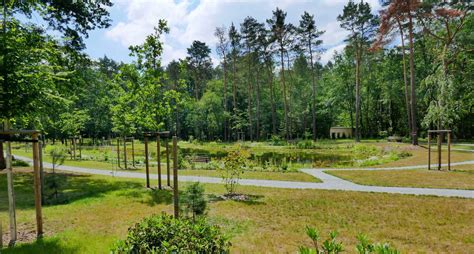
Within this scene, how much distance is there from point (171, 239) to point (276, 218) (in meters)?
3.75

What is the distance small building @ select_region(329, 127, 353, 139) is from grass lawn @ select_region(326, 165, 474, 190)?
2512cm

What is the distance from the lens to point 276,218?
21.4 ft

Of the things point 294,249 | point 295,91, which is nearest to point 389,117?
point 295,91

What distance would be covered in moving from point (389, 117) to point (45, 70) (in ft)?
131

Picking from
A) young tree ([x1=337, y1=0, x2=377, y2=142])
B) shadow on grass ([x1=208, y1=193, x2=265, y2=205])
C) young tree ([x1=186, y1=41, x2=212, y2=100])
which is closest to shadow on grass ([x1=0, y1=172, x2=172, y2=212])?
shadow on grass ([x1=208, y1=193, x2=265, y2=205])

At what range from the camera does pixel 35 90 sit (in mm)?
5109

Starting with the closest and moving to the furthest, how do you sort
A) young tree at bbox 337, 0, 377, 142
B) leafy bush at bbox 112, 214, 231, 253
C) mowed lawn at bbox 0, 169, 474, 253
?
leafy bush at bbox 112, 214, 231, 253 → mowed lawn at bbox 0, 169, 474, 253 → young tree at bbox 337, 0, 377, 142

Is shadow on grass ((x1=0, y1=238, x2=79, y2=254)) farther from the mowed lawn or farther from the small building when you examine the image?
the small building

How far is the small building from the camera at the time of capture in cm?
3809

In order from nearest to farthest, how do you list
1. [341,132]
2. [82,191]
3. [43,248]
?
[43,248], [82,191], [341,132]

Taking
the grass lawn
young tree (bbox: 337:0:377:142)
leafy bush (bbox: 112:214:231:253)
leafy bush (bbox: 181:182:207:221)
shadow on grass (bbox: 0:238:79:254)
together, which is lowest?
the grass lawn

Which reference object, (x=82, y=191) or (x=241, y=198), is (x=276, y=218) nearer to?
(x=241, y=198)

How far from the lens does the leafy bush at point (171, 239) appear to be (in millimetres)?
3092

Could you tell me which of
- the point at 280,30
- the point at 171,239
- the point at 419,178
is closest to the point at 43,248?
the point at 171,239
